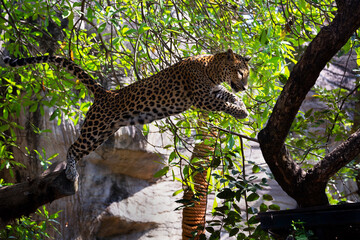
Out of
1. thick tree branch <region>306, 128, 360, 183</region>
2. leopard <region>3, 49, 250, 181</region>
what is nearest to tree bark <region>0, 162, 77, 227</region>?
leopard <region>3, 49, 250, 181</region>

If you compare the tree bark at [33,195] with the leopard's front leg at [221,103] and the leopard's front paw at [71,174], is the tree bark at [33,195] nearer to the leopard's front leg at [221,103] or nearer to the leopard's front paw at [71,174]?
the leopard's front paw at [71,174]

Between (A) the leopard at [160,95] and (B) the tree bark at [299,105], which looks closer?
(B) the tree bark at [299,105]

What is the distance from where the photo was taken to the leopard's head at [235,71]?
392cm

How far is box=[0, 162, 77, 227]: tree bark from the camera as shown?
352 cm

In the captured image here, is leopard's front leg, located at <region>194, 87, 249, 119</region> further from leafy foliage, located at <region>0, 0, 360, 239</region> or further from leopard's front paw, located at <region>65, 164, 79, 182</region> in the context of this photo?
leopard's front paw, located at <region>65, 164, 79, 182</region>

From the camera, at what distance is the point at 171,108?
149 inches

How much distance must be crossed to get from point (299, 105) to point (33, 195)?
2213mm

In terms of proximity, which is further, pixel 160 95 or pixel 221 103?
pixel 221 103

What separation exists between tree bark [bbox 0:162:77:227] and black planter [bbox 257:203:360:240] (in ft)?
5.53

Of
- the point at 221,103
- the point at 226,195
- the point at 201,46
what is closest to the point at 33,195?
the point at 226,195

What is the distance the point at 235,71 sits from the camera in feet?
12.9

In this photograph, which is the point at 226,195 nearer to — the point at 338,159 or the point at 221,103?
the point at 338,159

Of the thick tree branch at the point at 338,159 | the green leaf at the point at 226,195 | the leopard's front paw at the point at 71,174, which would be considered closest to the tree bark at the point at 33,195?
the leopard's front paw at the point at 71,174

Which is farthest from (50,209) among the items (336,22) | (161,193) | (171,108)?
(336,22)
